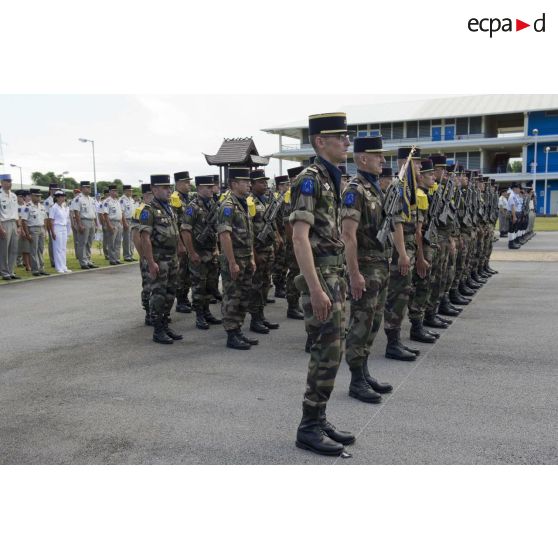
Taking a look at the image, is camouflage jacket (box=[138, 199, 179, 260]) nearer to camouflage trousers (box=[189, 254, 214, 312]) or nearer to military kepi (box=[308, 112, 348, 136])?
camouflage trousers (box=[189, 254, 214, 312])

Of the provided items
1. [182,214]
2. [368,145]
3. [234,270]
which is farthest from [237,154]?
[368,145]

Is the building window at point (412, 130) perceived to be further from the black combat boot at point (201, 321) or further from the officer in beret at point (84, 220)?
the black combat boot at point (201, 321)

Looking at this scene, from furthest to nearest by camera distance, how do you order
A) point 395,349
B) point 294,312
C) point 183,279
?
point 183,279 < point 294,312 < point 395,349

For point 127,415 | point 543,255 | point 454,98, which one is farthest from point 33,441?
point 454,98

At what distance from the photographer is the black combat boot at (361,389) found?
445cm

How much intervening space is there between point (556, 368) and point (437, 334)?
4.87 ft

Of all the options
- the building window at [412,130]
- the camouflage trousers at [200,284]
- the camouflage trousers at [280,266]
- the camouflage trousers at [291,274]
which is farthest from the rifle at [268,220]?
the building window at [412,130]

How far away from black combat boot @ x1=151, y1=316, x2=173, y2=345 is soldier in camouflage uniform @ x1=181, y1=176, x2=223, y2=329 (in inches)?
30.9

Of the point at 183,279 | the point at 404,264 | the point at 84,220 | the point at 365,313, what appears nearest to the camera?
the point at 365,313

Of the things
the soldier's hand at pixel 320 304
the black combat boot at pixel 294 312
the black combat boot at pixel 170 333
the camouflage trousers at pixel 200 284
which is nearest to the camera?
the soldier's hand at pixel 320 304

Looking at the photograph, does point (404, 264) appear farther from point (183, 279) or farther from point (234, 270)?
point (183, 279)

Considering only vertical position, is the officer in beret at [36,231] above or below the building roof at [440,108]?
below

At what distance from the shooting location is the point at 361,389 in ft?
14.9

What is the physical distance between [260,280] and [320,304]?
374 centimetres
